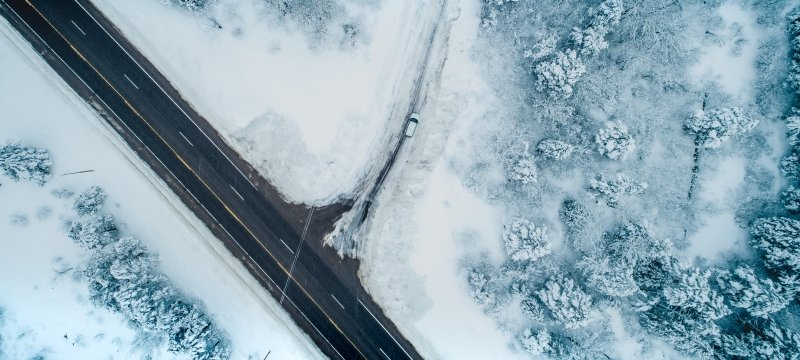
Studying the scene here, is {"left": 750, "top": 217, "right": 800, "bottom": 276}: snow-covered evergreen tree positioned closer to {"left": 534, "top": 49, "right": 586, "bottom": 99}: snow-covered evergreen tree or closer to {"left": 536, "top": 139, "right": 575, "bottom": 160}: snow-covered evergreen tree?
{"left": 536, "top": 139, "right": 575, "bottom": 160}: snow-covered evergreen tree

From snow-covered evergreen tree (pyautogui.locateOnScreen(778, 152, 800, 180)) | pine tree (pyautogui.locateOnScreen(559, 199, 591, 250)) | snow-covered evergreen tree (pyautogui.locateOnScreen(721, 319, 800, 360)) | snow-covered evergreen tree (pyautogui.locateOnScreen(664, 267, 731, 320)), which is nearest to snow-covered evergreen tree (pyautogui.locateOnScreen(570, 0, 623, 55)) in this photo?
pine tree (pyautogui.locateOnScreen(559, 199, 591, 250))

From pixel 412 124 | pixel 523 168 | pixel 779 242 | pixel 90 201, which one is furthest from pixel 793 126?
pixel 90 201

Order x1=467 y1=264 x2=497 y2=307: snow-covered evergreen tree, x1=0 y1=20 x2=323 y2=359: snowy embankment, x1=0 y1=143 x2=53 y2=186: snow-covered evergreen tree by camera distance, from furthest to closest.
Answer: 1. x1=0 y1=20 x2=323 y2=359: snowy embankment
2. x1=467 y1=264 x2=497 y2=307: snow-covered evergreen tree
3. x1=0 y1=143 x2=53 y2=186: snow-covered evergreen tree

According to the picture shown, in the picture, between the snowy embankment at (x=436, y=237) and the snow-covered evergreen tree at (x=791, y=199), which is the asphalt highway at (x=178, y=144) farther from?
the snow-covered evergreen tree at (x=791, y=199)

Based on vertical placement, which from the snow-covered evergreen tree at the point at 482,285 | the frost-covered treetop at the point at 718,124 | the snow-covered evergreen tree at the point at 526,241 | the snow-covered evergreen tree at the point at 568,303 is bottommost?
the snow-covered evergreen tree at the point at 482,285

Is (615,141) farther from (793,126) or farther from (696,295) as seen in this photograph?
(793,126)

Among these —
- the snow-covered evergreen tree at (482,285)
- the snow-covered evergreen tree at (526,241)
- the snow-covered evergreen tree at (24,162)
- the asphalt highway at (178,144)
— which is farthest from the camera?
the asphalt highway at (178,144)

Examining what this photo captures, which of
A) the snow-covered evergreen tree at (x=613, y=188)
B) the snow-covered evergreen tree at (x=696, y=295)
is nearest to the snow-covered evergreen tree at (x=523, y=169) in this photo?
the snow-covered evergreen tree at (x=613, y=188)

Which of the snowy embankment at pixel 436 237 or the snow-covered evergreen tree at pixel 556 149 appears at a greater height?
the snow-covered evergreen tree at pixel 556 149
